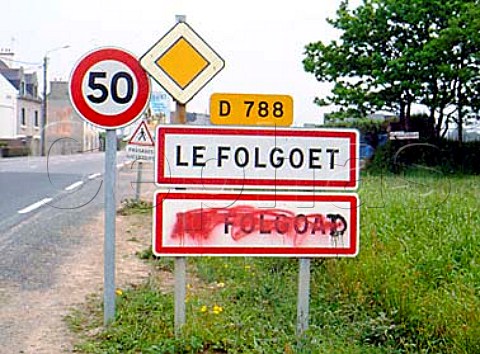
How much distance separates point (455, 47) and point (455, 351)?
21.7 metres

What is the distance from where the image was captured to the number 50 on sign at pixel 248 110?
20.1ft

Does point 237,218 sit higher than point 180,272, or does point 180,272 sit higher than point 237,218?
point 237,218

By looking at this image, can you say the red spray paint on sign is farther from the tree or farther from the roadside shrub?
the tree

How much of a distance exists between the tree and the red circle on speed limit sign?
20087 mm

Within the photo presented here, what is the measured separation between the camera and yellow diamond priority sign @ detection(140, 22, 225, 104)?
225 inches

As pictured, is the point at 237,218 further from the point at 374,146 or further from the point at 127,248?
the point at 374,146

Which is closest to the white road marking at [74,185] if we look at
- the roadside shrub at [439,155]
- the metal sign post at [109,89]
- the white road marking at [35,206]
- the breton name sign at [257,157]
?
the white road marking at [35,206]

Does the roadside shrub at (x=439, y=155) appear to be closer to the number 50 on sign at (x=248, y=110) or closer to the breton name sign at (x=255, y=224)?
the number 50 on sign at (x=248, y=110)

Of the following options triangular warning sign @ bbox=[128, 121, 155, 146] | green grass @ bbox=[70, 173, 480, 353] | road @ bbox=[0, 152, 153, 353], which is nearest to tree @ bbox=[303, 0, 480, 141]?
road @ bbox=[0, 152, 153, 353]

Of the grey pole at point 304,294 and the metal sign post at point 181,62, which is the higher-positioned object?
the metal sign post at point 181,62

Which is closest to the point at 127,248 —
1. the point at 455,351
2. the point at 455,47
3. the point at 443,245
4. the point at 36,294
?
the point at 36,294

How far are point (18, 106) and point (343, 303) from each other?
212 ft

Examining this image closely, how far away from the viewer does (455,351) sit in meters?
4.94

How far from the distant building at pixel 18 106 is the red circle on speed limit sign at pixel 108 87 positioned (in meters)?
55.6
